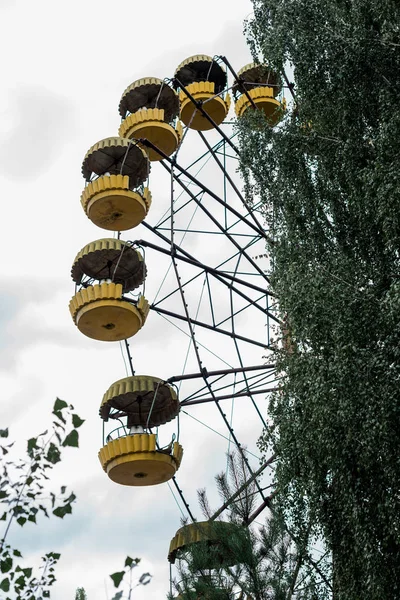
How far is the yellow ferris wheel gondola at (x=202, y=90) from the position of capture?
2272 centimetres

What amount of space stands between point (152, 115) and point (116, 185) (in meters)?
2.74

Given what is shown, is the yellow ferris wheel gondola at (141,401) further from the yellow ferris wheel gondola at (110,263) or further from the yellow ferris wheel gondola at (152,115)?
the yellow ferris wheel gondola at (152,115)

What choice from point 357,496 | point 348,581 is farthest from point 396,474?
point 348,581

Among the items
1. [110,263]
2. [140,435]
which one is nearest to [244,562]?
[140,435]

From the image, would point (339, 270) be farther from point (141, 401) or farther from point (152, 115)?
point (152, 115)

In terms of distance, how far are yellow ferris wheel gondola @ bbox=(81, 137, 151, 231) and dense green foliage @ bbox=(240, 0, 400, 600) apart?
424 centimetres

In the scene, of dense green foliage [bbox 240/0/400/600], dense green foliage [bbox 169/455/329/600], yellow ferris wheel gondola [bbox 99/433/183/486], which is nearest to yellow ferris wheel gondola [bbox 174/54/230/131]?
dense green foliage [bbox 240/0/400/600]

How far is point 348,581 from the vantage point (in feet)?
35.0

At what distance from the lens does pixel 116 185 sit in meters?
18.7

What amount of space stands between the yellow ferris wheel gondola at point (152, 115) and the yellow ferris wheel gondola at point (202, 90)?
0.95 metres

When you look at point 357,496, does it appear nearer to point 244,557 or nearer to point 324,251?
point 244,557

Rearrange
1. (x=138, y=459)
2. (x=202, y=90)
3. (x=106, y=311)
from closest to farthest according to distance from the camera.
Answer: (x=138, y=459)
(x=106, y=311)
(x=202, y=90)

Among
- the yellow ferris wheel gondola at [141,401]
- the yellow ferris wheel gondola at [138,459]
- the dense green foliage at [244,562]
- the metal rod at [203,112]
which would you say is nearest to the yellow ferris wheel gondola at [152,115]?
the metal rod at [203,112]

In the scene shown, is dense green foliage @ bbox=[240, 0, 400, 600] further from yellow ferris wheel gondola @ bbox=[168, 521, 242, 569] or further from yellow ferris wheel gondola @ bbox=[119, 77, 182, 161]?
yellow ferris wheel gondola @ bbox=[119, 77, 182, 161]
